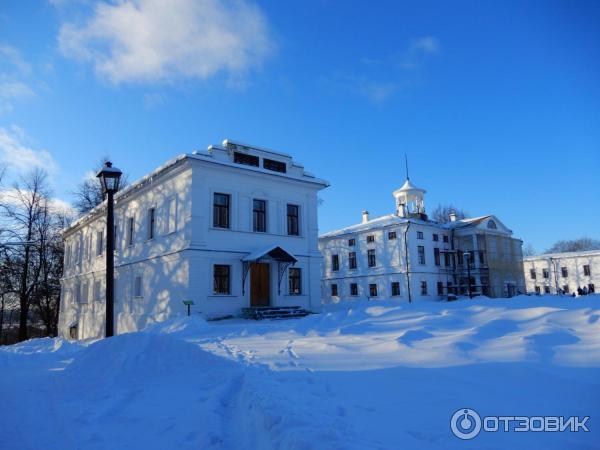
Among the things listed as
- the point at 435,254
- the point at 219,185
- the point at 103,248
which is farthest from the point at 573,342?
the point at 435,254

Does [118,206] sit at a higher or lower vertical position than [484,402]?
higher

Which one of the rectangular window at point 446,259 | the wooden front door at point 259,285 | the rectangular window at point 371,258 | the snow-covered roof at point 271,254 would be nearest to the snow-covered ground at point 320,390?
the snow-covered roof at point 271,254

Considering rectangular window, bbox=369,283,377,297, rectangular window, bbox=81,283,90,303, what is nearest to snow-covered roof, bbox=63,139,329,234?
rectangular window, bbox=81,283,90,303

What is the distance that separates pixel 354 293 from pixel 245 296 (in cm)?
2505

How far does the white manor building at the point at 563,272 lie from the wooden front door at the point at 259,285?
47.7 meters

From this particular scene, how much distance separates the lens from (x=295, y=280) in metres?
21.7

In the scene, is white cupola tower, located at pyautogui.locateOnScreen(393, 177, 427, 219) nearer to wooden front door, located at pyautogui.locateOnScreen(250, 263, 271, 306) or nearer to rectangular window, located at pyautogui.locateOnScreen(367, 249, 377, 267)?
rectangular window, located at pyautogui.locateOnScreen(367, 249, 377, 267)

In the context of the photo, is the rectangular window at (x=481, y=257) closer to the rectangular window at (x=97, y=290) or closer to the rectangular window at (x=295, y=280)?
the rectangular window at (x=295, y=280)

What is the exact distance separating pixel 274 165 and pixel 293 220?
10.1 ft

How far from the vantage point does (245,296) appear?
19656 mm

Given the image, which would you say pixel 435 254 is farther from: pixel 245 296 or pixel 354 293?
pixel 245 296

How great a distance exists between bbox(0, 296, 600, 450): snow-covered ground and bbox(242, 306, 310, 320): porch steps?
29.3 ft

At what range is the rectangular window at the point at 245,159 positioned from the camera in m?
20.7

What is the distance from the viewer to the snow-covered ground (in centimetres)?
404
